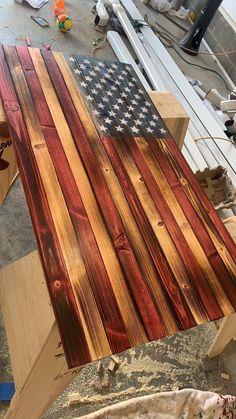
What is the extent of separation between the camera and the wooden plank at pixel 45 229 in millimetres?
1058

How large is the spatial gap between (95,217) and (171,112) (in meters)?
0.77

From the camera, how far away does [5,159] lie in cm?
171

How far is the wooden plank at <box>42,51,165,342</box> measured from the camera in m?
1.15

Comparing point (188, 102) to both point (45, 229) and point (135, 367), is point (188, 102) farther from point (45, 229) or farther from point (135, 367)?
point (45, 229)

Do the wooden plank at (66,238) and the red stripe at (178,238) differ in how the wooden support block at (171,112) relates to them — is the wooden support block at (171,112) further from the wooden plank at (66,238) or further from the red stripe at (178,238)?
the wooden plank at (66,238)

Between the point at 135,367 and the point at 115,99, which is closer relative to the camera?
the point at 115,99

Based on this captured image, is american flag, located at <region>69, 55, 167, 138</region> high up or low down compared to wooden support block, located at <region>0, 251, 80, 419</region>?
up

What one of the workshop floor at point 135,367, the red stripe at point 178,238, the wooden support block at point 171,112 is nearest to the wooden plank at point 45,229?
the red stripe at point 178,238

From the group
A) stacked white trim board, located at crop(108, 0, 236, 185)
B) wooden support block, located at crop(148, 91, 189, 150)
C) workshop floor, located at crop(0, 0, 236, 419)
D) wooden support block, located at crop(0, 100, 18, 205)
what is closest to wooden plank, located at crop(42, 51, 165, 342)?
wooden support block, located at crop(0, 100, 18, 205)

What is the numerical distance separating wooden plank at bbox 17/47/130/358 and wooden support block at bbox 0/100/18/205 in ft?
0.44

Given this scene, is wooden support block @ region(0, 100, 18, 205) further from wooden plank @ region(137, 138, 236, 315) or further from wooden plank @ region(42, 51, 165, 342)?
wooden plank @ region(137, 138, 236, 315)

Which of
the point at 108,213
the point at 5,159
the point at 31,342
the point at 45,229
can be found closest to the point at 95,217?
the point at 108,213

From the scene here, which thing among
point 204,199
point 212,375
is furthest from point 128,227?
point 212,375

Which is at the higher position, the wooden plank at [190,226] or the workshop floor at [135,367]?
the wooden plank at [190,226]
